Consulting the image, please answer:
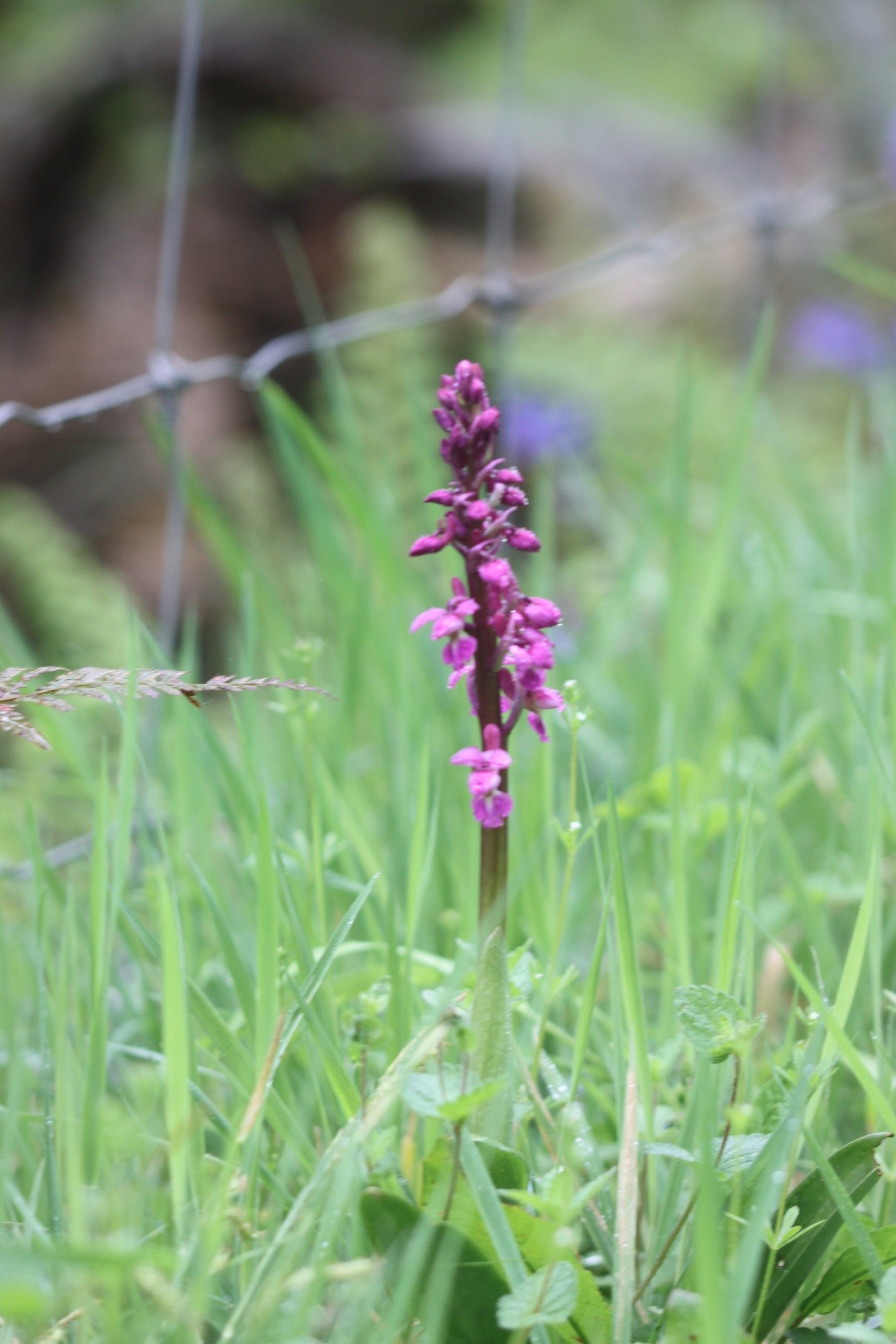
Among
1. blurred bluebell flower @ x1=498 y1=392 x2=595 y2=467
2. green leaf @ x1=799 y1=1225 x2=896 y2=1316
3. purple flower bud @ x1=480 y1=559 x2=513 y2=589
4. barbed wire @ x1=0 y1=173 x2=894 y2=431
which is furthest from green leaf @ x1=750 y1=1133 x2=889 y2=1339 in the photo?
blurred bluebell flower @ x1=498 y1=392 x2=595 y2=467

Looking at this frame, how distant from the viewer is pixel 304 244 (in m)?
6.57

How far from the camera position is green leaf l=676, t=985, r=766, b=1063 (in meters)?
0.75

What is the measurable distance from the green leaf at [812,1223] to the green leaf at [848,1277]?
0.04 ft

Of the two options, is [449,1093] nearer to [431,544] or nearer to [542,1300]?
[542,1300]

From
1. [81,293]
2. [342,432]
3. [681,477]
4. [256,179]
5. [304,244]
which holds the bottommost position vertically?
[681,477]

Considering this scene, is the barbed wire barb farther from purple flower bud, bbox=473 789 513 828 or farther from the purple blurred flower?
the purple blurred flower

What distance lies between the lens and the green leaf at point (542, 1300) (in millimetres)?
667

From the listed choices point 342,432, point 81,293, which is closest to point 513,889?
point 342,432

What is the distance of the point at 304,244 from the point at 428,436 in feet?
17.3

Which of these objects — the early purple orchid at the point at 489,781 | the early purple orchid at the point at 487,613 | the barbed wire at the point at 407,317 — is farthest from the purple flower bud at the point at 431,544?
the barbed wire at the point at 407,317

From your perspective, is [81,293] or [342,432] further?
[81,293]

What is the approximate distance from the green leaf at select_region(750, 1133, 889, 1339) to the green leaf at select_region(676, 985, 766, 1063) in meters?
0.10

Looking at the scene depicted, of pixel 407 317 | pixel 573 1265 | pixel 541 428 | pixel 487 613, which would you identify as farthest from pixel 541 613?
pixel 541 428

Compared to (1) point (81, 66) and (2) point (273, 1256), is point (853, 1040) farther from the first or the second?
(1) point (81, 66)
